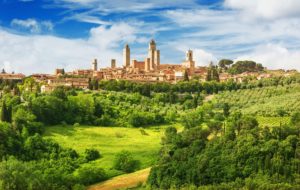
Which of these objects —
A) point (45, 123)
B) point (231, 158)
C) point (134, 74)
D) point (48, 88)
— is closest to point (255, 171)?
point (231, 158)

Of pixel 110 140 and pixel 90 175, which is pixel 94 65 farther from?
pixel 90 175

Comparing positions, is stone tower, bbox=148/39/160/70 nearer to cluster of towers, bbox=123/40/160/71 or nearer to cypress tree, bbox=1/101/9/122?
cluster of towers, bbox=123/40/160/71

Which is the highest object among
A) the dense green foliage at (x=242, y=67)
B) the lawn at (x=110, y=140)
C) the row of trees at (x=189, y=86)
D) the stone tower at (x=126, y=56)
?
the stone tower at (x=126, y=56)

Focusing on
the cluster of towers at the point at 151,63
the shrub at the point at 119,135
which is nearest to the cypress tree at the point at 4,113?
the shrub at the point at 119,135

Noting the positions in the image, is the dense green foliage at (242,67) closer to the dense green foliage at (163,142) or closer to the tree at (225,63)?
the tree at (225,63)

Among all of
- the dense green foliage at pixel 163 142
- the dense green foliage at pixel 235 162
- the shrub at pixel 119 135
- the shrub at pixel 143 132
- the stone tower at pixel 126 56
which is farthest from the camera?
the stone tower at pixel 126 56

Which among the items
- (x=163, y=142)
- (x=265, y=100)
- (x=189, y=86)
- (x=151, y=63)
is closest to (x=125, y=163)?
(x=163, y=142)

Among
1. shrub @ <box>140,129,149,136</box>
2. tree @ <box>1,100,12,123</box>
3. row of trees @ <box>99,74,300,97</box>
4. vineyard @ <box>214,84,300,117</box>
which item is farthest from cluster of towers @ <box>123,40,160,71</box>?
tree @ <box>1,100,12,123</box>

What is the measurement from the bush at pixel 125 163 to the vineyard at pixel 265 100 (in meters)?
18.3

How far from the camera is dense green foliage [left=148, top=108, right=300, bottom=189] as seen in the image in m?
34.8

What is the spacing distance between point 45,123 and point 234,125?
20.5 m

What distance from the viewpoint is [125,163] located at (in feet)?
137

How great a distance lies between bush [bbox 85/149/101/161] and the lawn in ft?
1.81

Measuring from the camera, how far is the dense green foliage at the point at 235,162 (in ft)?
114
